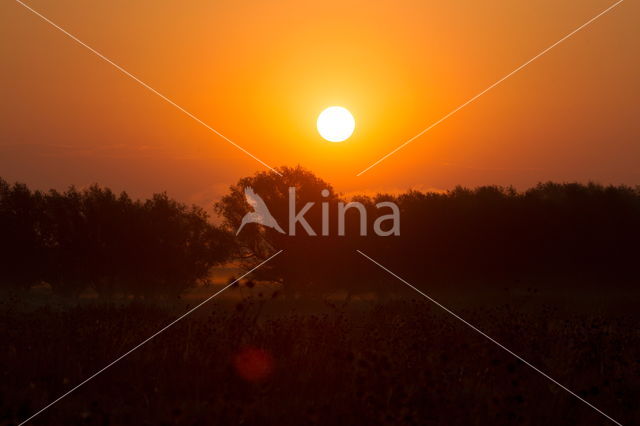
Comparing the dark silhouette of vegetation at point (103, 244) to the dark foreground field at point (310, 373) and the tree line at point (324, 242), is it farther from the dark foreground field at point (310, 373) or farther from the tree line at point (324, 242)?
the dark foreground field at point (310, 373)

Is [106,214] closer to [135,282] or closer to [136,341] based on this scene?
[135,282]

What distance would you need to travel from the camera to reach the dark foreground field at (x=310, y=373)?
700cm

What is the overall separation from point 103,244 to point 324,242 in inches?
536

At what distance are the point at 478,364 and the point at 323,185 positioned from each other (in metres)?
32.7

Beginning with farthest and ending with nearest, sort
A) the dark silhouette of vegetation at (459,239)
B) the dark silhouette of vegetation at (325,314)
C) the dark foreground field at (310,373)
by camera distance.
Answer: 1. the dark silhouette of vegetation at (459,239)
2. the dark silhouette of vegetation at (325,314)
3. the dark foreground field at (310,373)

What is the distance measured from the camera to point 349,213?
41.2 metres

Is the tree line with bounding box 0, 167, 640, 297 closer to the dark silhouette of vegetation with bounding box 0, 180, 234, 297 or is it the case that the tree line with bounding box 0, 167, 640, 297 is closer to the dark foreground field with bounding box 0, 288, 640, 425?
the dark silhouette of vegetation with bounding box 0, 180, 234, 297

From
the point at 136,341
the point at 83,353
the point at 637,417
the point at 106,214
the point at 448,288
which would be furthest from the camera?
the point at 106,214

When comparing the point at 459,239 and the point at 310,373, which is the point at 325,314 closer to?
the point at 310,373

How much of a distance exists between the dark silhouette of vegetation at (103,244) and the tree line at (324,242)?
68 mm

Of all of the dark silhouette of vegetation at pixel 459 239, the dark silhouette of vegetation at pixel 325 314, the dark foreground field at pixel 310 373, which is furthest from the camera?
the dark silhouette of vegetation at pixel 459 239

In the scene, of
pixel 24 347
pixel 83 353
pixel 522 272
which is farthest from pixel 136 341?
pixel 522 272

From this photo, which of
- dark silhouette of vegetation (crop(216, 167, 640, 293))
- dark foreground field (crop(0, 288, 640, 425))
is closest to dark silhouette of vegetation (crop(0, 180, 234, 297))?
dark silhouette of vegetation (crop(216, 167, 640, 293))

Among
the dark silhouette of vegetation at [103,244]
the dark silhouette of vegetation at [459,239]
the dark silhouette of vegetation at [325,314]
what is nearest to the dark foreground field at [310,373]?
the dark silhouette of vegetation at [325,314]
